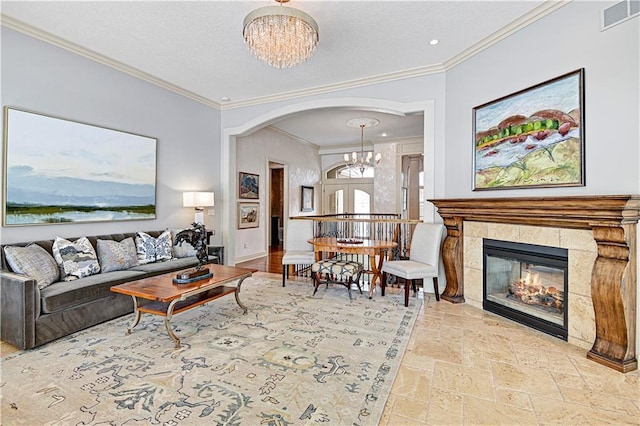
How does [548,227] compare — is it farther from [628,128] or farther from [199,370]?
[199,370]

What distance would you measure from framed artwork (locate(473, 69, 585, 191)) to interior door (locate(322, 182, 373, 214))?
6.18 meters

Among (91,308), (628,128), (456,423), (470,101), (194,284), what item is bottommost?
(456,423)

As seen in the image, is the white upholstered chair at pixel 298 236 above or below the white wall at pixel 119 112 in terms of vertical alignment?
below

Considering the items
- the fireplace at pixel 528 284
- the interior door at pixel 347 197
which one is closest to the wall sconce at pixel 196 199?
the fireplace at pixel 528 284

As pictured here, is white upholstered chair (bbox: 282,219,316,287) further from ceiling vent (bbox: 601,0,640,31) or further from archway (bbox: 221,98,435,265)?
ceiling vent (bbox: 601,0,640,31)

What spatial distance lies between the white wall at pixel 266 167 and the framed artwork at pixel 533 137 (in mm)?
4415

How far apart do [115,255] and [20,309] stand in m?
1.14

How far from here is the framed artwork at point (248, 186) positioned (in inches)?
269

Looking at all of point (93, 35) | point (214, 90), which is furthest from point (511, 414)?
point (214, 90)

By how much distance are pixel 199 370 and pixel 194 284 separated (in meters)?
0.85

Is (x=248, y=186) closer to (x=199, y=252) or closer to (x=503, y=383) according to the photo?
(x=199, y=252)

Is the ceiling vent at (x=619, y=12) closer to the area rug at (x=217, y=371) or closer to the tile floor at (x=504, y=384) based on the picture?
the tile floor at (x=504, y=384)

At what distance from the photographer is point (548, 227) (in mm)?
2975

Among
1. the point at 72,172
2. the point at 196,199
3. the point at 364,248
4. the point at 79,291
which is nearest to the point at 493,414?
the point at 364,248
